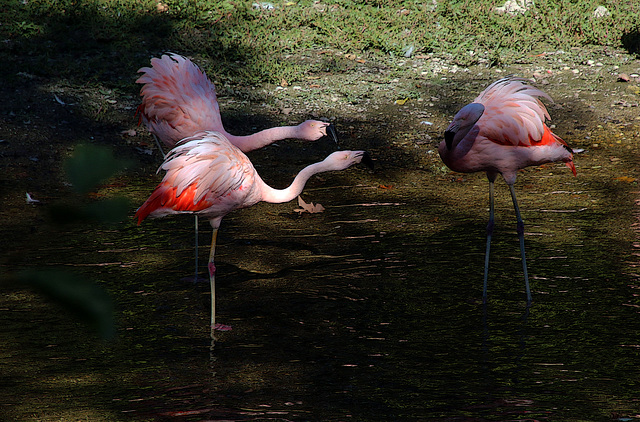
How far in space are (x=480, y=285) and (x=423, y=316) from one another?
24.7 inches

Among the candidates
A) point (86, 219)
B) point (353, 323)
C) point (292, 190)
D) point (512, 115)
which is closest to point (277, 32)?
point (292, 190)

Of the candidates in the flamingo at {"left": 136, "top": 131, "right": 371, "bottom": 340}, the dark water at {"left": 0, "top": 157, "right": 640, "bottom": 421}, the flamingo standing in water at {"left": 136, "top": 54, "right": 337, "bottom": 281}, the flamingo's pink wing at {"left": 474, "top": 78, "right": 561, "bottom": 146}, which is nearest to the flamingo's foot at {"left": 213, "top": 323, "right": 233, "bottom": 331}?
the dark water at {"left": 0, "top": 157, "right": 640, "bottom": 421}

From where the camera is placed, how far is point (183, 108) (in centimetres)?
518

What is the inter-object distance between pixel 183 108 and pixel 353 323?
2241 millimetres

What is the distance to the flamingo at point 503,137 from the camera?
13.9 feet

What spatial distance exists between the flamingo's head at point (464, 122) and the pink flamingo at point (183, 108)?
1.23m

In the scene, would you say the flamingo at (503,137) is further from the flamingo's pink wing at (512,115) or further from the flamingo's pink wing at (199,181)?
the flamingo's pink wing at (199,181)

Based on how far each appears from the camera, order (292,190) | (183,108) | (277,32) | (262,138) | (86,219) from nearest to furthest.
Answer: (86,219), (292,190), (262,138), (183,108), (277,32)

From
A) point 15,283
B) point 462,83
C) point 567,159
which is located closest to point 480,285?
point 567,159

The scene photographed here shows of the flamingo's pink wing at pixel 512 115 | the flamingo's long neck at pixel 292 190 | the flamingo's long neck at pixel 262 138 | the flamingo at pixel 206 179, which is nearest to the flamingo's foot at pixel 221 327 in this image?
the flamingo at pixel 206 179

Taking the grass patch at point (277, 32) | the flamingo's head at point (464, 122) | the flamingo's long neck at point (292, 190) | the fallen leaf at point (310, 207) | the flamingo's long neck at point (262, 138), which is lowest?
the fallen leaf at point (310, 207)

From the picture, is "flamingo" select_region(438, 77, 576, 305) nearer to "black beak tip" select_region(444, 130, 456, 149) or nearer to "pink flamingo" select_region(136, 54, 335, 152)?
"black beak tip" select_region(444, 130, 456, 149)

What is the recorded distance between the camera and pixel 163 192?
4172 mm

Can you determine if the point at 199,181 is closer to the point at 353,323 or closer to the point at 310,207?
the point at 353,323
